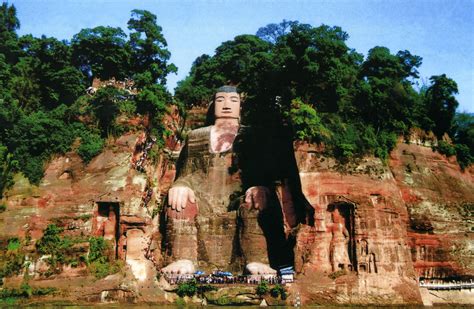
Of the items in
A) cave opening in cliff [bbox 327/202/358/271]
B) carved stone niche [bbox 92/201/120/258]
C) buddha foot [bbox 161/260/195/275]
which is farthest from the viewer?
carved stone niche [bbox 92/201/120/258]

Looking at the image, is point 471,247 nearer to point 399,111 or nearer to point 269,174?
point 399,111

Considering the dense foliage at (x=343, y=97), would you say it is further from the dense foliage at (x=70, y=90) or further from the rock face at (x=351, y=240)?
the dense foliage at (x=70, y=90)

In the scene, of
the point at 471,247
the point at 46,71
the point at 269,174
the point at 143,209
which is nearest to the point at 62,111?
the point at 46,71

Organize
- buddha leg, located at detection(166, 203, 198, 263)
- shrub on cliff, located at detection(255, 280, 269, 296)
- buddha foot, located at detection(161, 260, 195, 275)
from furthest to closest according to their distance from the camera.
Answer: buddha leg, located at detection(166, 203, 198, 263)
buddha foot, located at detection(161, 260, 195, 275)
shrub on cliff, located at detection(255, 280, 269, 296)

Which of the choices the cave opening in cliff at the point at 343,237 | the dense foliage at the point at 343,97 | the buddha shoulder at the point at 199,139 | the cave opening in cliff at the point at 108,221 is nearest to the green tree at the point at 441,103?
the dense foliage at the point at 343,97

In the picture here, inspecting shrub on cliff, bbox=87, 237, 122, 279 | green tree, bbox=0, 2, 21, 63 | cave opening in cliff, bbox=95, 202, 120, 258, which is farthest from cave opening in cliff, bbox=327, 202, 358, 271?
green tree, bbox=0, 2, 21, 63

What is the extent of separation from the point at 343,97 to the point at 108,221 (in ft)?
47.8

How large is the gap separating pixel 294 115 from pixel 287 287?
874 cm

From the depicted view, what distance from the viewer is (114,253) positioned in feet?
99.3

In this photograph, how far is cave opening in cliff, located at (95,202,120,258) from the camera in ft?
101

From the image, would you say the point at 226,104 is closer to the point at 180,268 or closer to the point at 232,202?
the point at 232,202

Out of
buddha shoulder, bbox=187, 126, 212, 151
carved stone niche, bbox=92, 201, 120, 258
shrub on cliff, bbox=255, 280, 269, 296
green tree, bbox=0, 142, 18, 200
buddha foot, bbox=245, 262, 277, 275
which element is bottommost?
shrub on cliff, bbox=255, 280, 269, 296

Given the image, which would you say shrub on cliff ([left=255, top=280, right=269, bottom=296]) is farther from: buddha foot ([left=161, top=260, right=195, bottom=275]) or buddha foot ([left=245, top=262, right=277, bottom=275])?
buddha foot ([left=161, top=260, right=195, bottom=275])

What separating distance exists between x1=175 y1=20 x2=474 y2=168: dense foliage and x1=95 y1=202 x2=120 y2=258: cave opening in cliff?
9941mm
